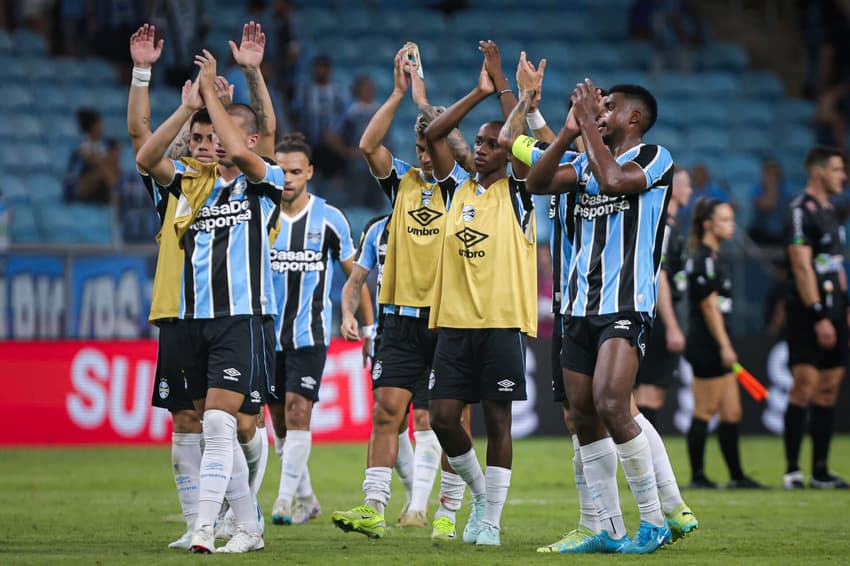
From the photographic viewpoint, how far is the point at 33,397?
15.7m

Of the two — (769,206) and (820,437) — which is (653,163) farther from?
(769,206)

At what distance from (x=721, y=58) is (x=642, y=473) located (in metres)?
18.7

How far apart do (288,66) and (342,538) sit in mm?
12425

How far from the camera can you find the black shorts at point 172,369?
7.48 m

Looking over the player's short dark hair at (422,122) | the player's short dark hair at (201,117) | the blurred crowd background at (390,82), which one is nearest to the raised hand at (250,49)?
the player's short dark hair at (201,117)

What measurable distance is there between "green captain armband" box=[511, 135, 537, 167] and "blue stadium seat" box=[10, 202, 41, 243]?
11166mm

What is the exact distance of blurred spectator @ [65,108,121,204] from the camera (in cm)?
1795

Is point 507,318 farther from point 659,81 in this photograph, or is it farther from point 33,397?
point 659,81

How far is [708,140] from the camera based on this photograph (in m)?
22.8

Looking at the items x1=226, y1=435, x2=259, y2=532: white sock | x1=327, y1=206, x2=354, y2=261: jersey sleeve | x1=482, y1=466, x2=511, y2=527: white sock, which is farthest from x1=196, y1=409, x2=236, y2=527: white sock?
x1=327, y1=206, x2=354, y2=261: jersey sleeve

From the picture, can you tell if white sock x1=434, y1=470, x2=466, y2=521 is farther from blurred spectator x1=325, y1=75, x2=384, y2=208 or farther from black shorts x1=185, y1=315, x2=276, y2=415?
blurred spectator x1=325, y1=75, x2=384, y2=208

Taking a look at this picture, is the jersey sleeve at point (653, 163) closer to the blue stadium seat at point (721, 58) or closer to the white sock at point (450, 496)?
the white sock at point (450, 496)

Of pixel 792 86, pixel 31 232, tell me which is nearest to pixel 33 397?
pixel 31 232

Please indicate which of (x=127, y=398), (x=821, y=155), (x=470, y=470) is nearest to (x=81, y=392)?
(x=127, y=398)
